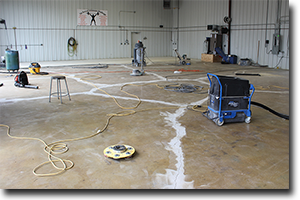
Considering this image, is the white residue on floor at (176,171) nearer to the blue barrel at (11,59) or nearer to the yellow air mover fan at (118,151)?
the yellow air mover fan at (118,151)

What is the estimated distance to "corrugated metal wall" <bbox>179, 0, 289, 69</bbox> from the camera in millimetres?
14562

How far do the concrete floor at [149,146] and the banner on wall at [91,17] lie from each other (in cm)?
1445

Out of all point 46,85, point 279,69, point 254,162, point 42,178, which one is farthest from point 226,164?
point 279,69

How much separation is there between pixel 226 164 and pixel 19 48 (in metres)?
18.7

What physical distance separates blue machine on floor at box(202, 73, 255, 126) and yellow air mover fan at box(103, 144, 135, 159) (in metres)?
2.04

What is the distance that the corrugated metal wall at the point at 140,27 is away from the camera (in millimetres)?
16047

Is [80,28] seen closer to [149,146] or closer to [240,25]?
[240,25]

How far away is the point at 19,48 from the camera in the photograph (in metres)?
18.3

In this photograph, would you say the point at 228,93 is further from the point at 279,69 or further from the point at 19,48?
the point at 19,48

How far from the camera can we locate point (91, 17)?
20.4 metres

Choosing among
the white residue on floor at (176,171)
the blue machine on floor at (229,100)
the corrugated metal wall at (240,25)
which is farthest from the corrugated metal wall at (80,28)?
the blue machine on floor at (229,100)

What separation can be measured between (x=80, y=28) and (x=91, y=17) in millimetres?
1278

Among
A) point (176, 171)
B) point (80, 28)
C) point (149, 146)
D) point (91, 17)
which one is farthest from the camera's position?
point (91, 17)

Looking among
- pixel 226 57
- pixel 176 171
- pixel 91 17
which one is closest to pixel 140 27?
pixel 91 17
